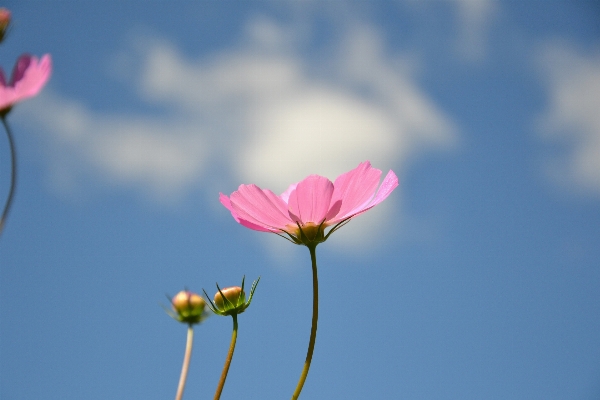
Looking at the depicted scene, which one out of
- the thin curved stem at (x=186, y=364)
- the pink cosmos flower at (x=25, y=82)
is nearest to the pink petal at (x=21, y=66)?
the pink cosmos flower at (x=25, y=82)

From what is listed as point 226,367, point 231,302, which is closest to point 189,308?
point 231,302

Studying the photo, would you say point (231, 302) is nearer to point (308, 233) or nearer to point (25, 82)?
point (308, 233)

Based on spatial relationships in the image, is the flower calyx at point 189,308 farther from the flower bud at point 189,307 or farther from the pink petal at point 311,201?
the pink petal at point 311,201

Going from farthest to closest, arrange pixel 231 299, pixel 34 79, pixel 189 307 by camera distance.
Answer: pixel 189 307 → pixel 231 299 → pixel 34 79

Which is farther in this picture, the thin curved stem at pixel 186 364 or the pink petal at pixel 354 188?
the pink petal at pixel 354 188

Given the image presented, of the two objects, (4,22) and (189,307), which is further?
(189,307)

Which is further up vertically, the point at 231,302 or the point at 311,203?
the point at 311,203

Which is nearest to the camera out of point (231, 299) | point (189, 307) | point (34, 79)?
point (34, 79)
